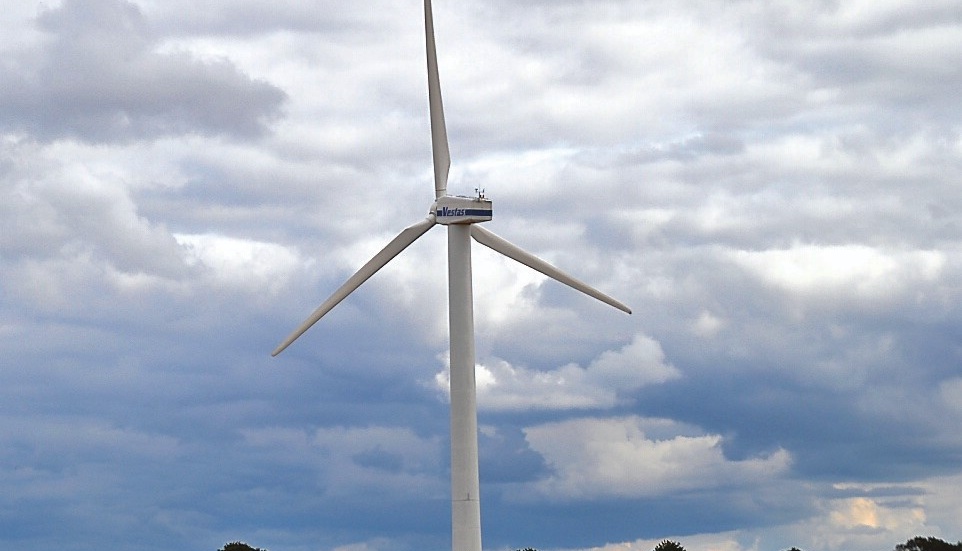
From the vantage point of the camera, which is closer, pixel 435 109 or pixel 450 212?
pixel 450 212

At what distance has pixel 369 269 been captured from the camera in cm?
12725

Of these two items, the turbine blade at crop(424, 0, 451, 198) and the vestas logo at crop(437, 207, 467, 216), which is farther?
the turbine blade at crop(424, 0, 451, 198)

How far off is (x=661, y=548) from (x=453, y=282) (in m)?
85.5

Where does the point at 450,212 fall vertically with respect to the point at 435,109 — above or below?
below

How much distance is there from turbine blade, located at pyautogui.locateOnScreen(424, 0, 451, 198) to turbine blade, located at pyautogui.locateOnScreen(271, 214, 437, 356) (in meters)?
5.06

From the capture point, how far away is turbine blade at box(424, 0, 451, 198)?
423 feet

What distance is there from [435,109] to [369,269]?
14.0 m

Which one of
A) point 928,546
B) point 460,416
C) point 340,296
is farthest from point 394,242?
point 928,546

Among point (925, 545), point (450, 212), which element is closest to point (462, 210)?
point (450, 212)

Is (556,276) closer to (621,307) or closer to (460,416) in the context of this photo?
(621,307)

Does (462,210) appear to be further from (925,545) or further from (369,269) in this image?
(925,545)

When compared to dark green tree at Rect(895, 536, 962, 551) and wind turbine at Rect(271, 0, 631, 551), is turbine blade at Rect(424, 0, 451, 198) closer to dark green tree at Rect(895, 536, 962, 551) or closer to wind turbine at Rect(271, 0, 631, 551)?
wind turbine at Rect(271, 0, 631, 551)

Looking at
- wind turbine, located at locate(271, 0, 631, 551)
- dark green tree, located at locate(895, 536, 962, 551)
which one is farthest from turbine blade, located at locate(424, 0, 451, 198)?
dark green tree, located at locate(895, 536, 962, 551)

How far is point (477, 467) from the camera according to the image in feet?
399
